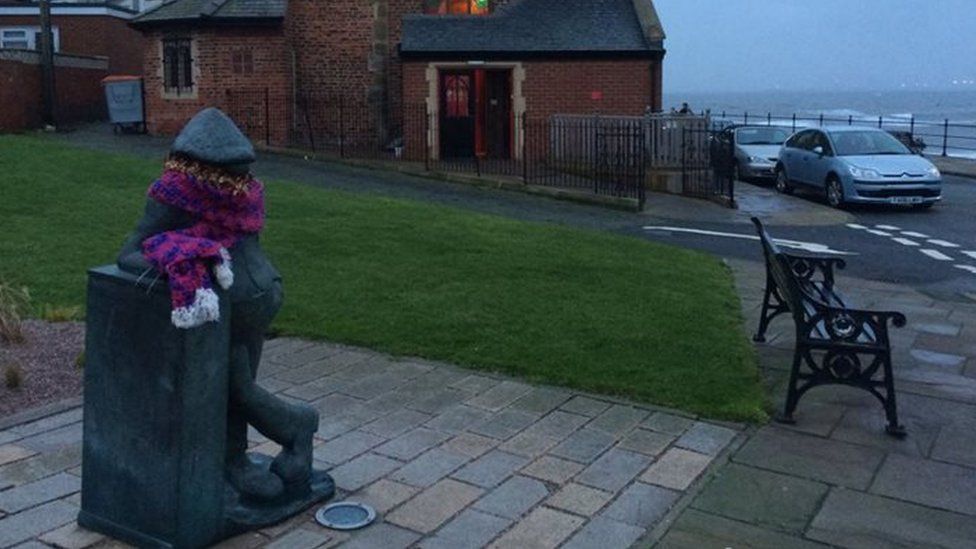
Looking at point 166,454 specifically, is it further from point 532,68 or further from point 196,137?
point 532,68

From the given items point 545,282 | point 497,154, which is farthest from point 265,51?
point 545,282

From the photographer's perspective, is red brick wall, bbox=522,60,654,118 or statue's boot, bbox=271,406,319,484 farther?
red brick wall, bbox=522,60,654,118

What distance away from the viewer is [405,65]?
84.3 ft

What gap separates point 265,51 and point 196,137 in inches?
925

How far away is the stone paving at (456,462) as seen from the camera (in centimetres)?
469

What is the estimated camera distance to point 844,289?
11461mm

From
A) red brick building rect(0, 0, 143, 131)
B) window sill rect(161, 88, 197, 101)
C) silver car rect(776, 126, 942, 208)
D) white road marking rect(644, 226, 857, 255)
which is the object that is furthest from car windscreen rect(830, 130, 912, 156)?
red brick building rect(0, 0, 143, 131)

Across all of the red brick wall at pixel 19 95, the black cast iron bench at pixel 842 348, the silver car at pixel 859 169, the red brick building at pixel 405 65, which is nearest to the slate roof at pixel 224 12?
the red brick building at pixel 405 65

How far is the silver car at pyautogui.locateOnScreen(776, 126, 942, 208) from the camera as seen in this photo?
20.4 metres

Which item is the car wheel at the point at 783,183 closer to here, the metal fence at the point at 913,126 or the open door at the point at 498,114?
the open door at the point at 498,114

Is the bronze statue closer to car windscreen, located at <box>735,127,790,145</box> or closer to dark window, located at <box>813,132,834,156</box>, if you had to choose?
dark window, located at <box>813,132,834,156</box>

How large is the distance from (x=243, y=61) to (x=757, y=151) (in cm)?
1354

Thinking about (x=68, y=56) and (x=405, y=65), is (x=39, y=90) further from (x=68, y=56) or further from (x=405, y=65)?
(x=405, y=65)

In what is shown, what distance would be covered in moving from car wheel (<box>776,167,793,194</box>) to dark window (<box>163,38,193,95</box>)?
1503 cm
